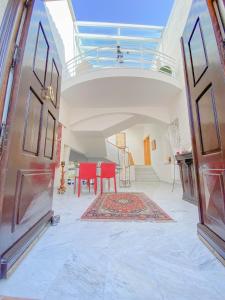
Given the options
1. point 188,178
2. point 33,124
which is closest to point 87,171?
point 188,178

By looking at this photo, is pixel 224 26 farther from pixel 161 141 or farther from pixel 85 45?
pixel 85 45

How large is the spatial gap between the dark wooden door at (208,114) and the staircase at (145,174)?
20.6ft

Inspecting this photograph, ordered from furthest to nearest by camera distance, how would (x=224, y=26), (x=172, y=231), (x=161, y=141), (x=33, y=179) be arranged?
(x=161, y=141) < (x=172, y=231) < (x=33, y=179) < (x=224, y=26)

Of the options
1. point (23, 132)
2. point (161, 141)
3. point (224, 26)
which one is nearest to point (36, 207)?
point (23, 132)

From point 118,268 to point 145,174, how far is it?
7049 mm

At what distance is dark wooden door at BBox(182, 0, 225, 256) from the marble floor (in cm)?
22

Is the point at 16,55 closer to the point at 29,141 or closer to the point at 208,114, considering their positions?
the point at 29,141

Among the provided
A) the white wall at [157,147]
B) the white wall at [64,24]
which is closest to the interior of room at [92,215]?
the white wall at [64,24]

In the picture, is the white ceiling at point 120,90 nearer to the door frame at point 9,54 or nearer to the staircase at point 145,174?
the door frame at point 9,54

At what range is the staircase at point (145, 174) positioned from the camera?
741cm

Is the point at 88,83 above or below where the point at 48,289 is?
above

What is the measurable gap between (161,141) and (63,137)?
447 centimetres

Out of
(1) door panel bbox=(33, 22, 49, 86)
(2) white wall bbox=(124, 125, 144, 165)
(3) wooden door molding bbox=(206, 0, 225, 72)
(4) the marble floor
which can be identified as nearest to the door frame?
(1) door panel bbox=(33, 22, 49, 86)

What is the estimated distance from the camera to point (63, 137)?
16.0 ft
